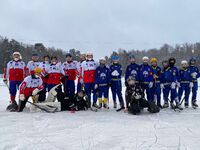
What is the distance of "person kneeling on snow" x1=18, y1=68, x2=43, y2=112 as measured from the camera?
28.3 feet

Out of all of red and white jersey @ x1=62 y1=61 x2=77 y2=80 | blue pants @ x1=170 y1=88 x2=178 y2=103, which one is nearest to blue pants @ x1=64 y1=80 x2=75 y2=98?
red and white jersey @ x1=62 y1=61 x2=77 y2=80

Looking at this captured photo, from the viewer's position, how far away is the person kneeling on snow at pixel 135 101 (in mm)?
8244

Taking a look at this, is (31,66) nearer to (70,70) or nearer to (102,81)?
(70,70)

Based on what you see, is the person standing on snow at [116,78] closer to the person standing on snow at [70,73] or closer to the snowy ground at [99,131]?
the snowy ground at [99,131]

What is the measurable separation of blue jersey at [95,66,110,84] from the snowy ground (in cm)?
128

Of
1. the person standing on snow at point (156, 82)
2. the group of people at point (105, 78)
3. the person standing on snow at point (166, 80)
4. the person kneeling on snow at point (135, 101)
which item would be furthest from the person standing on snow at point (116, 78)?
the person standing on snow at point (166, 80)

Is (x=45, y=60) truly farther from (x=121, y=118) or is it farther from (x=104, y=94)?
(x=121, y=118)

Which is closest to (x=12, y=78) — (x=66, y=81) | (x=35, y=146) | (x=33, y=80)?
(x=33, y=80)

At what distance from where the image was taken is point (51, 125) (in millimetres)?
6582

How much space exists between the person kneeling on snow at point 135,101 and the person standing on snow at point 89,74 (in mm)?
1377

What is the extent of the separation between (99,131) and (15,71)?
4.83 meters

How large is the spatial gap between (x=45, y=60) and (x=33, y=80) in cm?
136

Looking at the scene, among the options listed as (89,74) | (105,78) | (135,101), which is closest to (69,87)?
(89,74)

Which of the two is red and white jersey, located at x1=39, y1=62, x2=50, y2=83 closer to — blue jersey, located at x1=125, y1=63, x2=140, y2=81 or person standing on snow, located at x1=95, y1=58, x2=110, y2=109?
person standing on snow, located at x1=95, y1=58, x2=110, y2=109
